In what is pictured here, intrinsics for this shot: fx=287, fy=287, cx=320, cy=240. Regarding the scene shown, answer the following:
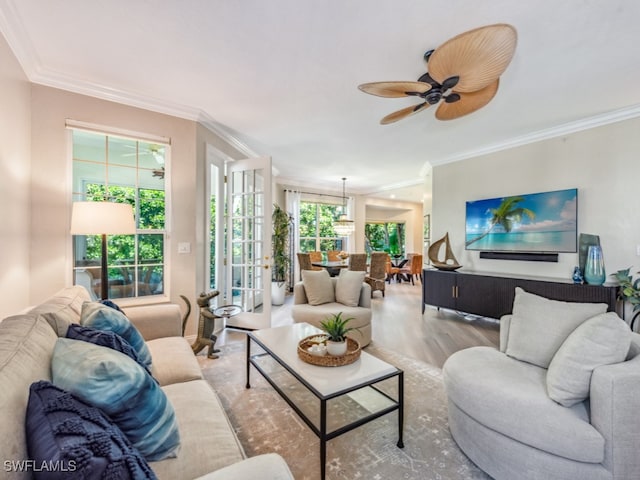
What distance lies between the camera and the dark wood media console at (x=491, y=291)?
3113 mm

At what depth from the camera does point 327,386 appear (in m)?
1.57

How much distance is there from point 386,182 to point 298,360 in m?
5.75

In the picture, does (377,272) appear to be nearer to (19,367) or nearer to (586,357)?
(586,357)

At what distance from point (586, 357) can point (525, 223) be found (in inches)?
123

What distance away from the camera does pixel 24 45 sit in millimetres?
2119

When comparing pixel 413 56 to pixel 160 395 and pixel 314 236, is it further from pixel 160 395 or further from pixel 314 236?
pixel 314 236

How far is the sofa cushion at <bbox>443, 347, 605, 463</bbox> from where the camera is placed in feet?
4.18

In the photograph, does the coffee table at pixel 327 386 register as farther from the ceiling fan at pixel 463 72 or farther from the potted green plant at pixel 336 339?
the ceiling fan at pixel 463 72

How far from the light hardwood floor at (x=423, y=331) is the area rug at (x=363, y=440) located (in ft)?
2.55

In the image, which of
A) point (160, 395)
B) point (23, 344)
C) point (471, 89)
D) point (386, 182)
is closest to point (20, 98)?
point (23, 344)

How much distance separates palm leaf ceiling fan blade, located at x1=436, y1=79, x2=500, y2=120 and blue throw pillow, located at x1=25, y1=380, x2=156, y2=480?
A: 2737mm

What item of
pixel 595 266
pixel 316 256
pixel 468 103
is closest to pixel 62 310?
pixel 468 103

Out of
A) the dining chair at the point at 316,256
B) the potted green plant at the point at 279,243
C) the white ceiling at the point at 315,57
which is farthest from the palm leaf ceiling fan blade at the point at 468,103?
the dining chair at the point at 316,256

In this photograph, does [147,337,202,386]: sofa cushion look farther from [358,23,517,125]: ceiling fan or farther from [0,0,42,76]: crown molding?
[0,0,42,76]: crown molding
